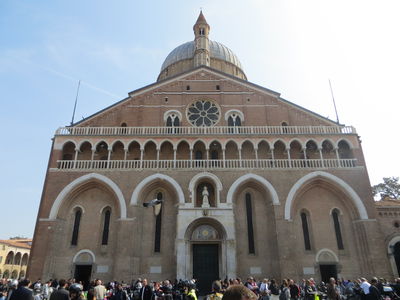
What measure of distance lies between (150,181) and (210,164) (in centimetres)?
406

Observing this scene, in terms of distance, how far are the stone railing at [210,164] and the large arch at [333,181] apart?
2.07 feet

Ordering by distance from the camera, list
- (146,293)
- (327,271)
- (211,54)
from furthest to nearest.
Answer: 1. (211,54)
2. (327,271)
3. (146,293)

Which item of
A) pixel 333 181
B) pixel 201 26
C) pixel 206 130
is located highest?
pixel 201 26

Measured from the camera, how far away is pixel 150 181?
738 inches

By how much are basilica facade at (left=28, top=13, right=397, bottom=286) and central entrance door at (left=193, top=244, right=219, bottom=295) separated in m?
0.06

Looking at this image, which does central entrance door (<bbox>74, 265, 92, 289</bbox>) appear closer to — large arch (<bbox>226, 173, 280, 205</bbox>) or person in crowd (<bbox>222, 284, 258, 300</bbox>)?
large arch (<bbox>226, 173, 280, 205</bbox>)

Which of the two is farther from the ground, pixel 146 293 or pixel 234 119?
pixel 234 119

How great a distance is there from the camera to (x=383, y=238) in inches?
720

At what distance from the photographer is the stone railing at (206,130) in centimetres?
2036

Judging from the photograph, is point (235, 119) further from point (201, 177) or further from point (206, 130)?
point (201, 177)

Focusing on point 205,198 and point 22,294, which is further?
point 205,198

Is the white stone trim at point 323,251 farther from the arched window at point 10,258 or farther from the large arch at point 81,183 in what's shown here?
the arched window at point 10,258

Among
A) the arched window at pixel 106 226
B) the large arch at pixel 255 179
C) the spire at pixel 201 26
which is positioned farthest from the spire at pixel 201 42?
the arched window at pixel 106 226

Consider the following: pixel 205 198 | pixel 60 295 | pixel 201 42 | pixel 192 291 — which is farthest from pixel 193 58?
pixel 60 295
